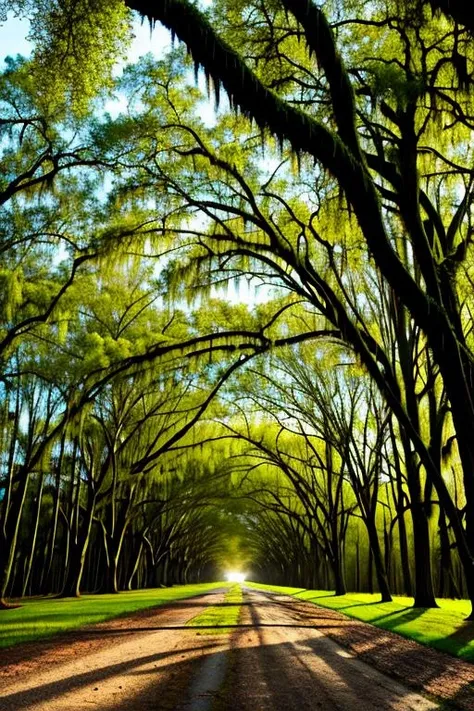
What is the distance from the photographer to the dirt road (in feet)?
14.9

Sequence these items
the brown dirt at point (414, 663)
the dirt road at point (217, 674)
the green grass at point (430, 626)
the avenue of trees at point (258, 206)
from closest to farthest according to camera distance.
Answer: the dirt road at point (217, 674) < the brown dirt at point (414, 663) < the avenue of trees at point (258, 206) < the green grass at point (430, 626)

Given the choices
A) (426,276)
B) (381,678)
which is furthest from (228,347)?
(381,678)

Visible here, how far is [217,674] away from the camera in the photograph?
18.6 ft

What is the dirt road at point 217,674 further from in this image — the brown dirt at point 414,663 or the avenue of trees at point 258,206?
the avenue of trees at point 258,206

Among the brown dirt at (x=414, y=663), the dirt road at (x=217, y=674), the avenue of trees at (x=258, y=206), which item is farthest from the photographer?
the avenue of trees at (x=258, y=206)

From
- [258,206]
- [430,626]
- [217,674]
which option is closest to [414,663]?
[217,674]

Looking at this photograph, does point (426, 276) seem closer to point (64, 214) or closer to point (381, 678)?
point (381, 678)

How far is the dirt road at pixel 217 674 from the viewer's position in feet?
14.9

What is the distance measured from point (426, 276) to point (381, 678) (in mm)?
6094

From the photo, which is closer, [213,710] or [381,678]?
[213,710]

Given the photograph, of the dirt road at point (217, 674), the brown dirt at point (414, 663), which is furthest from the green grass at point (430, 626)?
the dirt road at point (217, 674)

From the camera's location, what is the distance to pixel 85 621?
11773mm

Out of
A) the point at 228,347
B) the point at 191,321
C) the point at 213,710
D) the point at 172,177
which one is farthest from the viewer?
the point at 191,321

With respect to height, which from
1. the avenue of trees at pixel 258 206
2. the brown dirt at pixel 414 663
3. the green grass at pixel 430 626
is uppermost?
the avenue of trees at pixel 258 206
